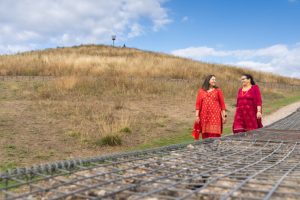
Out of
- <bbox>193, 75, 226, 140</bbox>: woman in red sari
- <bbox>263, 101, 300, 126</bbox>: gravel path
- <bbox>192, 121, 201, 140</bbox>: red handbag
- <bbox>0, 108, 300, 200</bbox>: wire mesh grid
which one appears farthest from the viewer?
<bbox>263, 101, 300, 126</bbox>: gravel path

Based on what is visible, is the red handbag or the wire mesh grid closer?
the wire mesh grid

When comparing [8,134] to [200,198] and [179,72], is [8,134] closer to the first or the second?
[200,198]

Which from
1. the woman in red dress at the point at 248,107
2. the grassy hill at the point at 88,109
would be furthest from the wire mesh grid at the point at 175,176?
the grassy hill at the point at 88,109

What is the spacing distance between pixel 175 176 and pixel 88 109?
31.7 ft

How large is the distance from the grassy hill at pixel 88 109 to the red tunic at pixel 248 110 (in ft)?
6.70

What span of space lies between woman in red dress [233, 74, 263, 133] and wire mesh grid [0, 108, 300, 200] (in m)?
3.18

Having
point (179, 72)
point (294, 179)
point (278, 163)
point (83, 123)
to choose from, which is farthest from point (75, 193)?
point (179, 72)

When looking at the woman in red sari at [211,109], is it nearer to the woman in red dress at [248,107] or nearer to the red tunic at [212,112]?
the red tunic at [212,112]

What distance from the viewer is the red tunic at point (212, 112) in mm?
7945

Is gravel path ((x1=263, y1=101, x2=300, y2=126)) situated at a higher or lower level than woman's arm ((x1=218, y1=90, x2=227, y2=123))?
lower

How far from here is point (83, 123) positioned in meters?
11.5

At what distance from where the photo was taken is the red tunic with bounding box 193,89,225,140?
795cm

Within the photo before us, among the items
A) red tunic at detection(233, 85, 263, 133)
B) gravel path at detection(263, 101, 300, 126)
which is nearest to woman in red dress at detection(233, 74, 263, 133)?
red tunic at detection(233, 85, 263, 133)

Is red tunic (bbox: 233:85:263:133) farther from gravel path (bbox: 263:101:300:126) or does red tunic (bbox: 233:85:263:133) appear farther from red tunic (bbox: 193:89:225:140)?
gravel path (bbox: 263:101:300:126)
